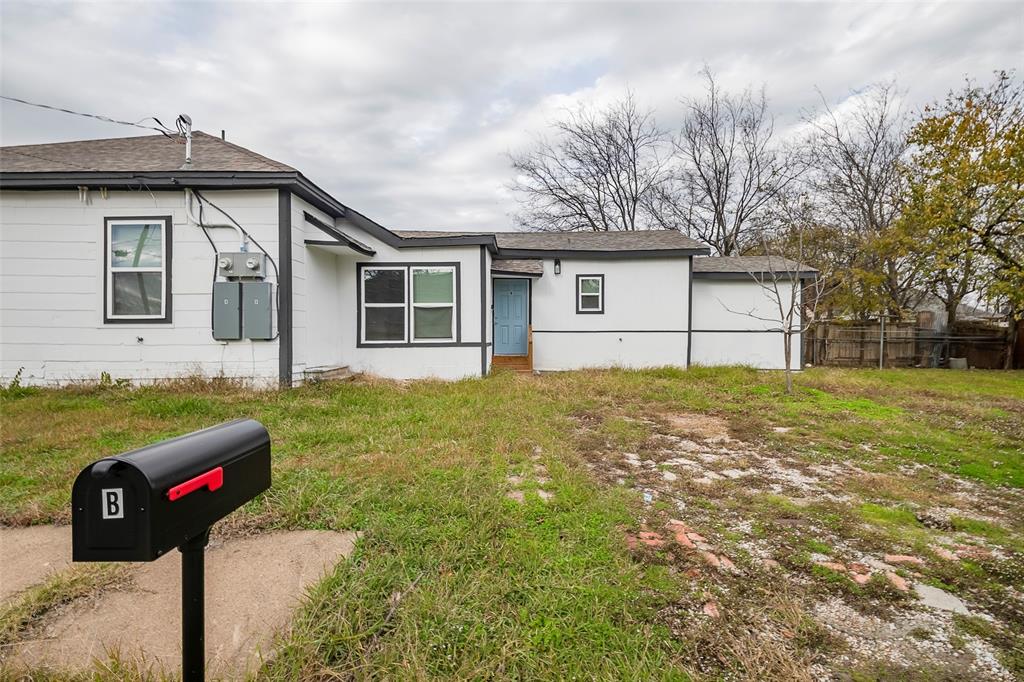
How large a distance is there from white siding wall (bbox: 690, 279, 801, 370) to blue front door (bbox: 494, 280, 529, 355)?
450 cm

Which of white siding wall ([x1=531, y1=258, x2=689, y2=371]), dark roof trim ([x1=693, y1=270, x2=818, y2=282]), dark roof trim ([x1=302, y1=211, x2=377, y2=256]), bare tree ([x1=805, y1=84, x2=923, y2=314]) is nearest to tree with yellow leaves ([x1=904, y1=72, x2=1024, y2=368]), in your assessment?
bare tree ([x1=805, y1=84, x2=923, y2=314])

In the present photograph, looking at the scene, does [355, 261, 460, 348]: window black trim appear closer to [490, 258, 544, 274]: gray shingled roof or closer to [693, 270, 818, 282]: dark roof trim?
[490, 258, 544, 274]: gray shingled roof

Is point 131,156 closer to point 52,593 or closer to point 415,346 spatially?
point 415,346

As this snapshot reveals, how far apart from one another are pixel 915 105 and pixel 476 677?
2311 centimetres

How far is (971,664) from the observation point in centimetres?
171

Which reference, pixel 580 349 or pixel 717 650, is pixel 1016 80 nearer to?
pixel 580 349

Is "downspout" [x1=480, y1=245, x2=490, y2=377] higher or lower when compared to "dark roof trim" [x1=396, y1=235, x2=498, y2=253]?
lower

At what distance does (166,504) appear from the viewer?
0.88 meters

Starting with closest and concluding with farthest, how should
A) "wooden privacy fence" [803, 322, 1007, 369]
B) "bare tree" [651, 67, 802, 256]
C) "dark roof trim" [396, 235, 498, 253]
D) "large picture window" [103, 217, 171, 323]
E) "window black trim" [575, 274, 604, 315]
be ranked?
1. "large picture window" [103, 217, 171, 323]
2. "dark roof trim" [396, 235, 498, 253]
3. "window black trim" [575, 274, 604, 315]
4. "wooden privacy fence" [803, 322, 1007, 369]
5. "bare tree" [651, 67, 802, 256]

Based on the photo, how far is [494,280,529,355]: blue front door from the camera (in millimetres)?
11406

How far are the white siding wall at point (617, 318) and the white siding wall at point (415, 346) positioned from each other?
278cm

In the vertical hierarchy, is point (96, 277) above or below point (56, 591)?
above

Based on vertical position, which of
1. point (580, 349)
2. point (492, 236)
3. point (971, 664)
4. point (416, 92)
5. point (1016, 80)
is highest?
point (1016, 80)

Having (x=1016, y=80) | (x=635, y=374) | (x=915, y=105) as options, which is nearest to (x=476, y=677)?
(x=635, y=374)
